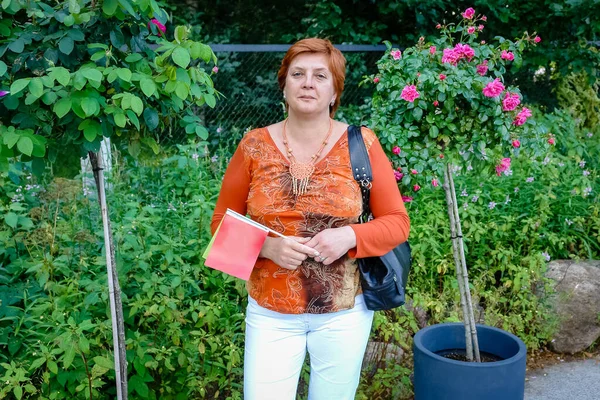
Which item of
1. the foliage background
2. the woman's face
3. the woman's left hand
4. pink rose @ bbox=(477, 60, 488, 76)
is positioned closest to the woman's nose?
the woman's face

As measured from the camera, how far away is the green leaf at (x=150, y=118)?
7.29 feet

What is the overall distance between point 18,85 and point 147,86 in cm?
37

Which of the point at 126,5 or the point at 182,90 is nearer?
the point at 126,5

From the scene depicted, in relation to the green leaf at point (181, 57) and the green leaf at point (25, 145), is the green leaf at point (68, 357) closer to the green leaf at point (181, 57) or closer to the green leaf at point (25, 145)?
the green leaf at point (25, 145)

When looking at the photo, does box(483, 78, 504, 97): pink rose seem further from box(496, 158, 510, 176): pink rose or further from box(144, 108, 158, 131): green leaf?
box(144, 108, 158, 131): green leaf

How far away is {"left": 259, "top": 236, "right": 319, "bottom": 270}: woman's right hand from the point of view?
2176mm

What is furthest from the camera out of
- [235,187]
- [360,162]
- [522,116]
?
[522,116]

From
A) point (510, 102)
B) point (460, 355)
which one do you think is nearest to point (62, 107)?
point (510, 102)

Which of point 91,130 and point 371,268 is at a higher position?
point 91,130

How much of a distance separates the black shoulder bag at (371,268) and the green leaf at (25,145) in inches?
40.3

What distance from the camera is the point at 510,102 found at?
2.82 m

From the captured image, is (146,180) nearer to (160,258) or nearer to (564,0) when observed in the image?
(160,258)

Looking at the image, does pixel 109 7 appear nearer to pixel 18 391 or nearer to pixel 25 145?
pixel 25 145

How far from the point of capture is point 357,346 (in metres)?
2.37
